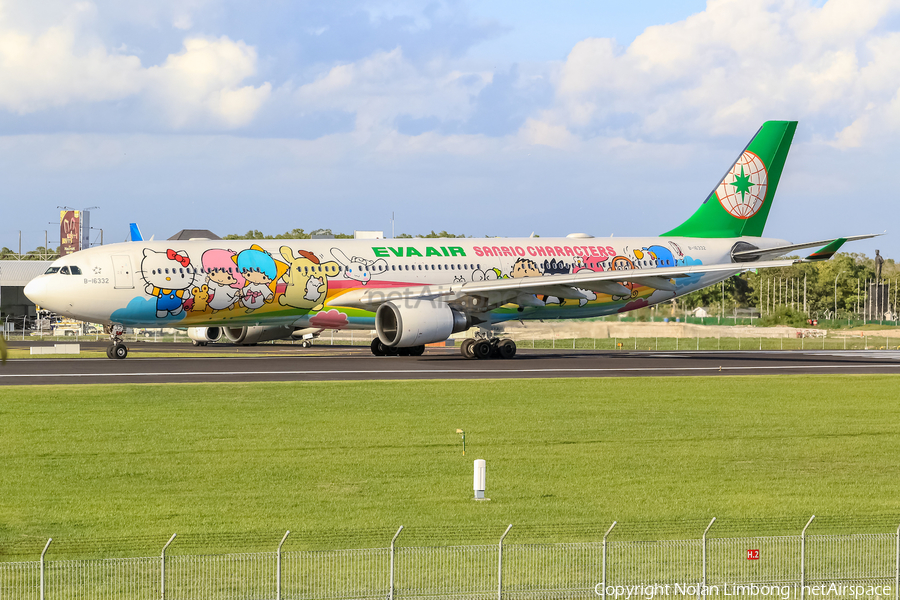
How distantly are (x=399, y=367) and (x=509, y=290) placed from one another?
6.83 meters

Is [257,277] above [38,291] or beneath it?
above

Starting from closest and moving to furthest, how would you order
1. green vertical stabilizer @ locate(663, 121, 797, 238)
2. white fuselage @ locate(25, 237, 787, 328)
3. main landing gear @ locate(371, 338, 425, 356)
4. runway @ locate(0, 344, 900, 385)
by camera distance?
1. runway @ locate(0, 344, 900, 385)
2. white fuselage @ locate(25, 237, 787, 328)
3. main landing gear @ locate(371, 338, 425, 356)
4. green vertical stabilizer @ locate(663, 121, 797, 238)

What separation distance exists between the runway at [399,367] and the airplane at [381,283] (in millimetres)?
1624

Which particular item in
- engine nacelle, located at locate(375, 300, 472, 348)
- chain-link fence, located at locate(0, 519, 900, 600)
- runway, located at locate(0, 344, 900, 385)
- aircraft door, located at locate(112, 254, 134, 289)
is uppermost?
aircraft door, located at locate(112, 254, 134, 289)

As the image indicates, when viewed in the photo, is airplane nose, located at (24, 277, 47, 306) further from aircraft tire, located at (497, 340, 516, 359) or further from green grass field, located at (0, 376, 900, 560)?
aircraft tire, located at (497, 340, 516, 359)

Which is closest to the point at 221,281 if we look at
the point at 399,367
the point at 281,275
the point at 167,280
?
the point at 167,280

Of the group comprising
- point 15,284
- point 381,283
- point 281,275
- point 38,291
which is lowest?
point 38,291

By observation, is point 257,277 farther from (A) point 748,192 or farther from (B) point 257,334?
(A) point 748,192

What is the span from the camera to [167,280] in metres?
42.6

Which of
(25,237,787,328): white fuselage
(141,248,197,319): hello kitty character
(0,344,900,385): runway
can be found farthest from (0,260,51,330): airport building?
(141,248,197,319): hello kitty character

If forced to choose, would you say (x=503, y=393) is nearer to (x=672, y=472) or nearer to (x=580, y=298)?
(x=672, y=472)

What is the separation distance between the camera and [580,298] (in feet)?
160

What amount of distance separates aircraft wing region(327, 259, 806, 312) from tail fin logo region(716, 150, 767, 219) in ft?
28.1

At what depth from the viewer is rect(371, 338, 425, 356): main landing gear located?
48.8 metres
